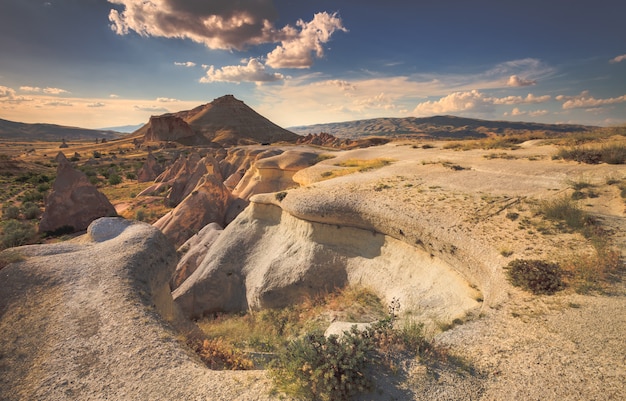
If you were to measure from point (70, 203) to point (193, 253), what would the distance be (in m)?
14.1

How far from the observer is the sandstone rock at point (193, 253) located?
16.8 metres

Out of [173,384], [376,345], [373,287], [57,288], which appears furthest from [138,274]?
[373,287]

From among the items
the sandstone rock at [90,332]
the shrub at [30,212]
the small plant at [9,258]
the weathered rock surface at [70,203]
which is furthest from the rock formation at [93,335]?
the shrub at [30,212]

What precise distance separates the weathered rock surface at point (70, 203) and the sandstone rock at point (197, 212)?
6.39 meters

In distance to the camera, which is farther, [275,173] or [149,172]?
[149,172]

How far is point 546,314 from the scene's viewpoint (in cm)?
563

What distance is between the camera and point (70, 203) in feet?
78.5

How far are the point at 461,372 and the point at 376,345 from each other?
55.2 inches

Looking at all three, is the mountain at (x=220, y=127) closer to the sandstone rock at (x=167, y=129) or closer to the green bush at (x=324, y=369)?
the sandstone rock at (x=167, y=129)

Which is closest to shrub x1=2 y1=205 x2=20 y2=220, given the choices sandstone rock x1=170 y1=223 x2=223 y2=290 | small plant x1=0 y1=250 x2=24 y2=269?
sandstone rock x1=170 y1=223 x2=223 y2=290

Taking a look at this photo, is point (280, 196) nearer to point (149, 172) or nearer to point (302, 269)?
point (302, 269)

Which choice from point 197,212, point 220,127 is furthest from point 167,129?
point 197,212

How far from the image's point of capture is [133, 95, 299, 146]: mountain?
114188 mm

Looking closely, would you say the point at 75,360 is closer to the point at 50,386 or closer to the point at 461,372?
the point at 50,386
